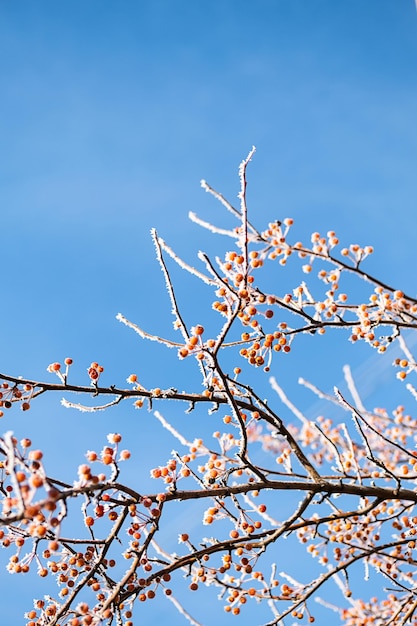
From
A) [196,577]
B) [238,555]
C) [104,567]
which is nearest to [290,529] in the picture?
[238,555]

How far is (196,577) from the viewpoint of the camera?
14.6ft

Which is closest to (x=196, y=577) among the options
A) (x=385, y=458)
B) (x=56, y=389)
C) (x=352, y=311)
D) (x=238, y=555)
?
(x=238, y=555)

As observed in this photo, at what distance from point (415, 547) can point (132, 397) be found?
2.80 metres

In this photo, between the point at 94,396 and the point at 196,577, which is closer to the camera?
the point at 94,396

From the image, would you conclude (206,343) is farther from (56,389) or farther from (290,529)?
(290,529)

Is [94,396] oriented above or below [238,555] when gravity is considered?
above

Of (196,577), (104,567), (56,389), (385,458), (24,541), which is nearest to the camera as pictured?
(24,541)

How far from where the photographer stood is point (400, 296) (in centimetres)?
491

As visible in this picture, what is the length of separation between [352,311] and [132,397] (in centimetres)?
210

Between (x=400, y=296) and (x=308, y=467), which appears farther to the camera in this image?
(x=400, y=296)

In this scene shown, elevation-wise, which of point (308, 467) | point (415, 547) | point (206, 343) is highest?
point (206, 343)

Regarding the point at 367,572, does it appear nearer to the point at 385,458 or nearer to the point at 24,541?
the point at 24,541

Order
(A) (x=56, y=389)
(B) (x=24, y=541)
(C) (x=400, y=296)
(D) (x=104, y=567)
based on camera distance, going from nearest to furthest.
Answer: (B) (x=24, y=541) → (D) (x=104, y=567) → (A) (x=56, y=389) → (C) (x=400, y=296)

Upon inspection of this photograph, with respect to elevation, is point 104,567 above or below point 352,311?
below
